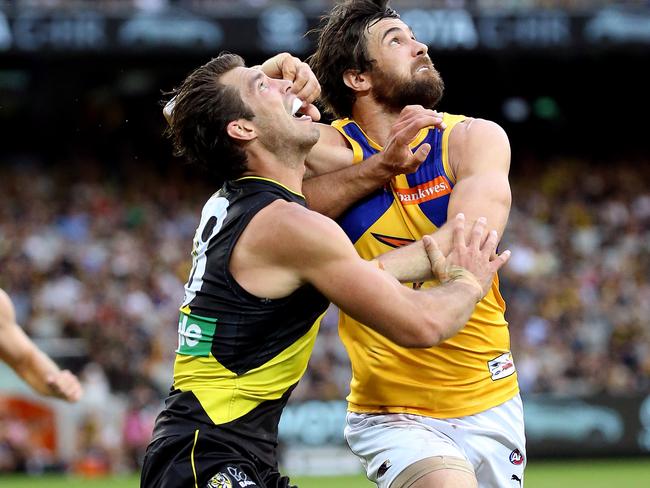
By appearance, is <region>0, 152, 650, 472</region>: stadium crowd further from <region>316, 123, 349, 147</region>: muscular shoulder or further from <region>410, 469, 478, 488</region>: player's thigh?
<region>410, 469, 478, 488</region>: player's thigh

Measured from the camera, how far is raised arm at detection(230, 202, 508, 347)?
14.3ft

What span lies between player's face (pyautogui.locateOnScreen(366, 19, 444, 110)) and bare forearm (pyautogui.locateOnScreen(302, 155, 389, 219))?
524mm

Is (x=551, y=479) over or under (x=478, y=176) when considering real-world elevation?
under

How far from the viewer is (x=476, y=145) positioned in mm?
5316

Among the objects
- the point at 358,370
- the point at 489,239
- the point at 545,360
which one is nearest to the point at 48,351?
the point at 545,360

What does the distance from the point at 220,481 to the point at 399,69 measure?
2412mm

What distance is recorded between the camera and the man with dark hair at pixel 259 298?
172 inches

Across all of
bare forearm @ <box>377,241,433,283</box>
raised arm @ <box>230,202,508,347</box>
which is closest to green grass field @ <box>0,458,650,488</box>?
bare forearm @ <box>377,241,433,283</box>

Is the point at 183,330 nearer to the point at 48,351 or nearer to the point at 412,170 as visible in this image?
the point at 412,170

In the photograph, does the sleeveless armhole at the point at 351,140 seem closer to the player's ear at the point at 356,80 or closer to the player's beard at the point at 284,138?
the player's ear at the point at 356,80

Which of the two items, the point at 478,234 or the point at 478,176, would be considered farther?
the point at 478,176

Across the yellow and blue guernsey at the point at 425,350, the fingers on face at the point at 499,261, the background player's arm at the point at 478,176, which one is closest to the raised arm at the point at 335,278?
the fingers on face at the point at 499,261

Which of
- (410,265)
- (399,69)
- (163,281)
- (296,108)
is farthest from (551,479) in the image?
(296,108)

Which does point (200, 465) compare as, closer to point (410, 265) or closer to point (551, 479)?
point (410, 265)
